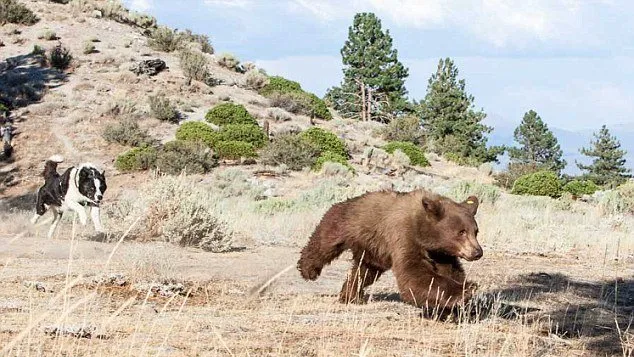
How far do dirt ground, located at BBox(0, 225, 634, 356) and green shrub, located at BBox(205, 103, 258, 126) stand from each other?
2575 centimetres

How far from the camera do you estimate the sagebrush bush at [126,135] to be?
119 feet

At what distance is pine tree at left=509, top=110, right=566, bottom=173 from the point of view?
64.9 m

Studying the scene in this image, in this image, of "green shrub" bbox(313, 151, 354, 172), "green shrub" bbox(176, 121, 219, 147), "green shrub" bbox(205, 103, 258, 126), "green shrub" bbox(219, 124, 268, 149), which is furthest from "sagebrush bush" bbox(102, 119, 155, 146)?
"green shrub" bbox(313, 151, 354, 172)

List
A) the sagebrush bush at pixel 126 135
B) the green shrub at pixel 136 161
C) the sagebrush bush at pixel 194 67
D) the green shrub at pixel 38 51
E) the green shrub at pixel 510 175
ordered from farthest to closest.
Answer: the sagebrush bush at pixel 194 67 → the green shrub at pixel 38 51 → the green shrub at pixel 510 175 → the sagebrush bush at pixel 126 135 → the green shrub at pixel 136 161

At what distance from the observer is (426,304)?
7.24 meters

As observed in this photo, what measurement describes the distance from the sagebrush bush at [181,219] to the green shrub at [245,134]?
65.7 feet

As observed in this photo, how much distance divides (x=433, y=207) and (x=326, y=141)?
3017 cm

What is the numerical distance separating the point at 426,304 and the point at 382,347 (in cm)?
83

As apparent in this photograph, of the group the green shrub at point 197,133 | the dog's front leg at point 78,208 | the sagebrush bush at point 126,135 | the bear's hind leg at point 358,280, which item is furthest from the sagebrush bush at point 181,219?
the sagebrush bush at point 126,135

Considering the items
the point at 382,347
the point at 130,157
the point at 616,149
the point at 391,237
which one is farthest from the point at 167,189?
the point at 616,149

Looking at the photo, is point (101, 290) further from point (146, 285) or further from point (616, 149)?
point (616, 149)

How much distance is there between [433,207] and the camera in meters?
7.64

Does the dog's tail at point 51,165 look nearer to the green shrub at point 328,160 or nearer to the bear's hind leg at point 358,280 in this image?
the bear's hind leg at point 358,280

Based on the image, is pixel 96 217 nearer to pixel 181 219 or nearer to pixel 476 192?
pixel 181 219
